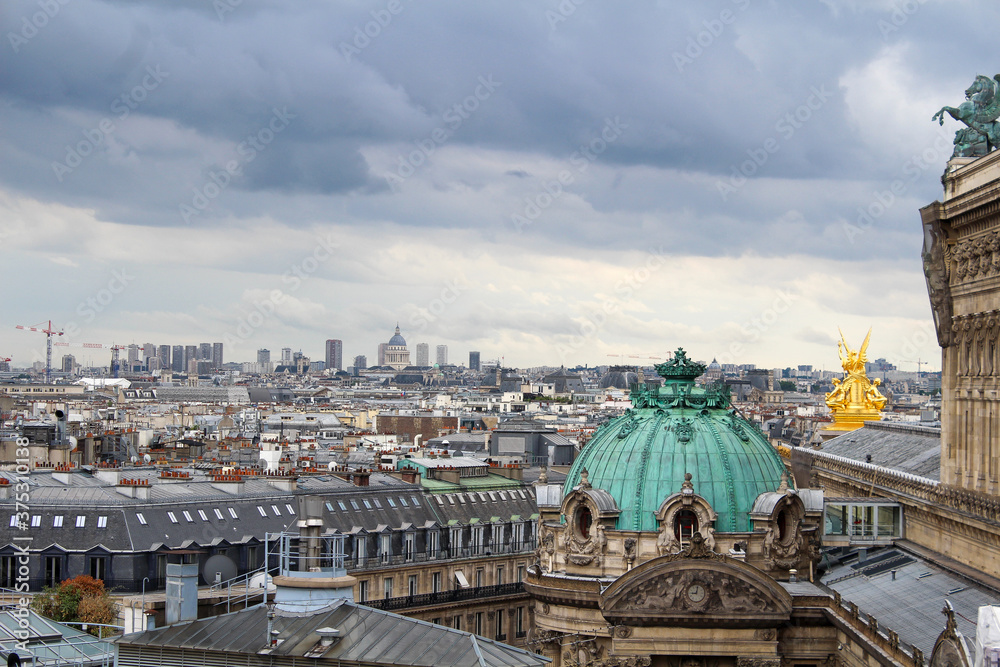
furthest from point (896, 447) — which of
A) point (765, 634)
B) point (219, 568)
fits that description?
point (219, 568)

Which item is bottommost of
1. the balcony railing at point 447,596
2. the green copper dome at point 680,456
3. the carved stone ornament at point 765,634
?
the balcony railing at point 447,596

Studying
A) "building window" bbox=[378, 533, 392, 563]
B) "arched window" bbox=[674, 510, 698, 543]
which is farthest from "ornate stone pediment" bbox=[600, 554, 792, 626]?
"building window" bbox=[378, 533, 392, 563]

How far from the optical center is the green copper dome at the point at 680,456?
51938 mm

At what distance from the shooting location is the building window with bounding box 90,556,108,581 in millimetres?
73812

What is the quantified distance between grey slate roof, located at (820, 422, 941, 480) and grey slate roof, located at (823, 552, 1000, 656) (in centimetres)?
516

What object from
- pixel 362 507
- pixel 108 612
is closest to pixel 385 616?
pixel 108 612

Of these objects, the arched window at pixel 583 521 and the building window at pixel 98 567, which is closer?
the arched window at pixel 583 521

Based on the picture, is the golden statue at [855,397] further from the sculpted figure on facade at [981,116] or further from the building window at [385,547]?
the sculpted figure on facade at [981,116]

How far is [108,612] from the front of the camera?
67438mm

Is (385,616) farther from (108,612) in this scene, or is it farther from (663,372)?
(108,612)

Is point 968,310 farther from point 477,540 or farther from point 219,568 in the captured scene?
point 477,540

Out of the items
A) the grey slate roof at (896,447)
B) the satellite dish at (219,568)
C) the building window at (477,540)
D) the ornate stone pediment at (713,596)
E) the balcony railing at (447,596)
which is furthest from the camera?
the building window at (477,540)

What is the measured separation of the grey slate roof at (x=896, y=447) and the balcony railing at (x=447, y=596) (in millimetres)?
18648

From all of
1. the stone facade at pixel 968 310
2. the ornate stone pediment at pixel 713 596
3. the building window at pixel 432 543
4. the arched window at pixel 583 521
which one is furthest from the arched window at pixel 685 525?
the building window at pixel 432 543
